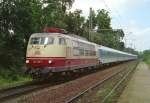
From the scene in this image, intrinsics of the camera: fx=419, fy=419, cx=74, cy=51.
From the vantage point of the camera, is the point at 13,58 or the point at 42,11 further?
the point at 42,11

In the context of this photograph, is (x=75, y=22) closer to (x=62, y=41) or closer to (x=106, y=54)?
(x=106, y=54)

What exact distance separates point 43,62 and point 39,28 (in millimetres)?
10962

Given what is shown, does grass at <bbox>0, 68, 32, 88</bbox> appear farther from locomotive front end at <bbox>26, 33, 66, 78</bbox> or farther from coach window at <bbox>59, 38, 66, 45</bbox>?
coach window at <bbox>59, 38, 66, 45</bbox>

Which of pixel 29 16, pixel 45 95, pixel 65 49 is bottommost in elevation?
pixel 45 95

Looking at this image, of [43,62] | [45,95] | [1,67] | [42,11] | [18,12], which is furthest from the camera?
[42,11]

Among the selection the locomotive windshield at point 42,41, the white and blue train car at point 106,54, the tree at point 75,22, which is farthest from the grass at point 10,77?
the tree at point 75,22

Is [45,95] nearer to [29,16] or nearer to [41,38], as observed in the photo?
[41,38]

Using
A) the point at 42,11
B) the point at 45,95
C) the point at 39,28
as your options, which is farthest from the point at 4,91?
the point at 42,11

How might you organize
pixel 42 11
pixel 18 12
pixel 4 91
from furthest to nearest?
pixel 42 11 → pixel 18 12 → pixel 4 91

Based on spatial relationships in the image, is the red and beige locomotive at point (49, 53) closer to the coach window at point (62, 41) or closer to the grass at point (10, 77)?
the coach window at point (62, 41)

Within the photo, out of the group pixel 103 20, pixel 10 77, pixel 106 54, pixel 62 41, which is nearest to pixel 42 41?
pixel 62 41

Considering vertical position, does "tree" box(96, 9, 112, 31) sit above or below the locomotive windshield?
above

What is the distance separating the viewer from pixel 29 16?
30.2 m

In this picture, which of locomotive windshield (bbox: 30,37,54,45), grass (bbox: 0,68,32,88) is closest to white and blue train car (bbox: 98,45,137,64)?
grass (bbox: 0,68,32,88)
